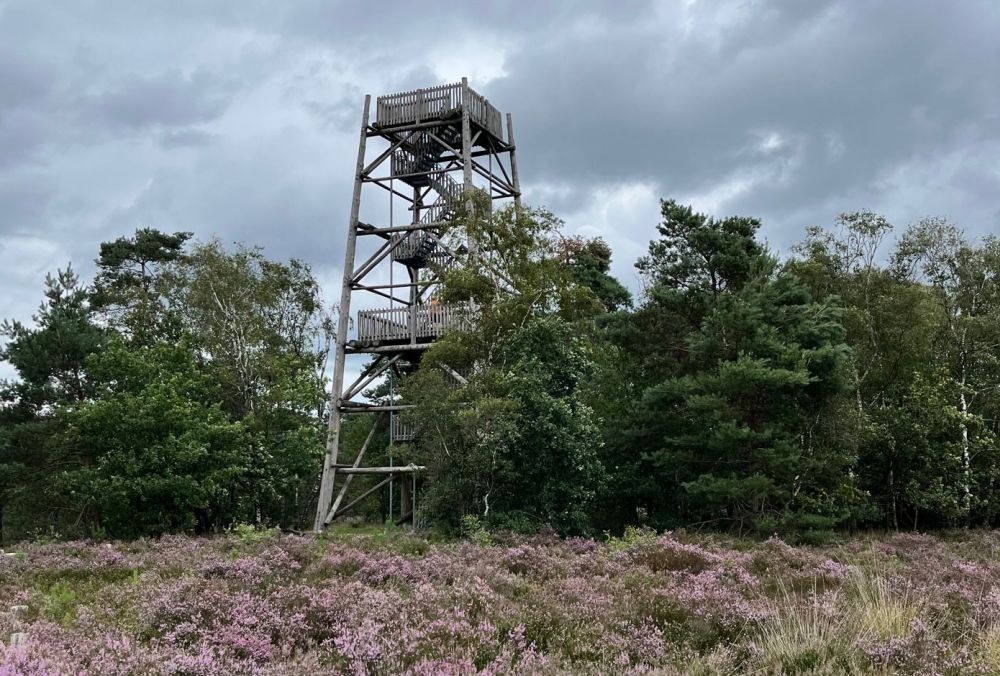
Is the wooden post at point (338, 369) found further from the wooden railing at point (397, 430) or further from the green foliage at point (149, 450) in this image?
the green foliage at point (149, 450)

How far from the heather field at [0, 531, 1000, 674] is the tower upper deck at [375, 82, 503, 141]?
68.2 ft

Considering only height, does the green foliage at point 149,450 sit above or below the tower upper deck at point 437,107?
below

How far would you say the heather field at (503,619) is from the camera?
5.78m

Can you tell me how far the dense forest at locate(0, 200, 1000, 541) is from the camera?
2028 centimetres

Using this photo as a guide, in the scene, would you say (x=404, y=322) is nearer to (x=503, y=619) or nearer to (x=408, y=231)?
(x=408, y=231)

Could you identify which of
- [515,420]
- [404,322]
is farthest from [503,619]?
[404,322]

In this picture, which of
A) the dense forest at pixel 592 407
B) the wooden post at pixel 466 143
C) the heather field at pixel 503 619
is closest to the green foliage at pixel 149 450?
the dense forest at pixel 592 407

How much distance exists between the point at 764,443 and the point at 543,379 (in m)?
6.23

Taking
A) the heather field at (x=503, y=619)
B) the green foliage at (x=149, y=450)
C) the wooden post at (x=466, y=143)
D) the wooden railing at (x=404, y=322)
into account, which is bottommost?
the heather field at (x=503, y=619)

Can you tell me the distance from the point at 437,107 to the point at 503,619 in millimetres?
24892

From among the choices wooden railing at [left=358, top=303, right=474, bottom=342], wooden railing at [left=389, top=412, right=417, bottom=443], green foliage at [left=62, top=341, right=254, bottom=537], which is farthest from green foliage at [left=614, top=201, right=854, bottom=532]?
green foliage at [left=62, top=341, right=254, bottom=537]

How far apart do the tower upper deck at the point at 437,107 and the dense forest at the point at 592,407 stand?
6.12 metres

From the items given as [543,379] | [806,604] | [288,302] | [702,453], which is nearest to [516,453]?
[543,379]

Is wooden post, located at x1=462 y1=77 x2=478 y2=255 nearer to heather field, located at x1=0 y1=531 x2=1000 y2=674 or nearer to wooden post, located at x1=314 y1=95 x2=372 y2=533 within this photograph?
wooden post, located at x1=314 y1=95 x2=372 y2=533
